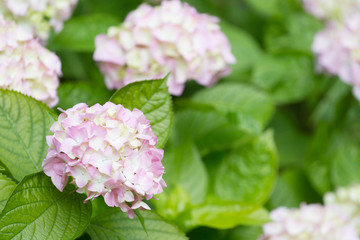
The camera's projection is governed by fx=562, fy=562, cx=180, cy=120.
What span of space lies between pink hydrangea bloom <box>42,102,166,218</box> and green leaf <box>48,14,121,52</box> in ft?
2.04

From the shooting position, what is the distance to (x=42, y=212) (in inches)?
26.5

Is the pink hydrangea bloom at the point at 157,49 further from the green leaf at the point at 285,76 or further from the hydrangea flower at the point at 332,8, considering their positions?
the hydrangea flower at the point at 332,8

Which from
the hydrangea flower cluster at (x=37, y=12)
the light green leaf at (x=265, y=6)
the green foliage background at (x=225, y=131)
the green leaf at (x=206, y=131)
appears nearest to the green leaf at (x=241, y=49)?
the green foliage background at (x=225, y=131)

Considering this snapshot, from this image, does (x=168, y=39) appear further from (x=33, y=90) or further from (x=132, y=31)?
(x=33, y=90)

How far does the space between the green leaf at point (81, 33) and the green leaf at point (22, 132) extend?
53 cm

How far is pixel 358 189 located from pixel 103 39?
0.70 metres

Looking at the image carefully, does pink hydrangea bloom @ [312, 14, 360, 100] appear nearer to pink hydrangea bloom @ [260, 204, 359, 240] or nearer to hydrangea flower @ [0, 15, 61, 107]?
pink hydrangea bloom @ [260, 204, 359, 240]

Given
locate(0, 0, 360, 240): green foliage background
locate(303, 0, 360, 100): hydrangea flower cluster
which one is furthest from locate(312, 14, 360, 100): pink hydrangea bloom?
locate(0, 0, 360, 240): green foliage background

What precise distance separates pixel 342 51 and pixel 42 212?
102cm

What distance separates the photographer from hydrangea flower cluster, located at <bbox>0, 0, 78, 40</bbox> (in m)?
1.06

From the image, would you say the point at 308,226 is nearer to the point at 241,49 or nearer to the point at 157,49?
the point at 157,49

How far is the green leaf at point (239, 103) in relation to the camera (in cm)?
133

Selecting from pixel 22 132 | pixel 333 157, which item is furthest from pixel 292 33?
pixel 22 132

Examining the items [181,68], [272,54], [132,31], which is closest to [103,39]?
[132,31]
